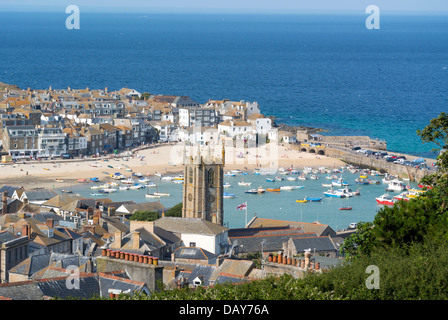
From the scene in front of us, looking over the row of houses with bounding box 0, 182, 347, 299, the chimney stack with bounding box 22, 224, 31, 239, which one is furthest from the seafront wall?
the chimney stack with bounding box 22, 224, 31, 239

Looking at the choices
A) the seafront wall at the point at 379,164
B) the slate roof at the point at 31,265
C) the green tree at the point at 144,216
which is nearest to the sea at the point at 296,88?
the seafront wall at the point at 379,164

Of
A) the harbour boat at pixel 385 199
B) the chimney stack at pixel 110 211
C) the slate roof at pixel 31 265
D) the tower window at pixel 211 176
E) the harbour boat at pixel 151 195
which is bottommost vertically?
the harbour boat at pixel 385 199

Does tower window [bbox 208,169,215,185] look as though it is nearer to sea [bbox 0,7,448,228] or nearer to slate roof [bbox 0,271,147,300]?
sea [bbox 0,7,448,228]

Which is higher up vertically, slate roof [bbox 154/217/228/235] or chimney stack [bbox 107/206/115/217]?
slate roof [bbox 154/217/228/235]

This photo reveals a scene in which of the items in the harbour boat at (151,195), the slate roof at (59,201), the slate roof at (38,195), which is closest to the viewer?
the slate roof at (59,201)

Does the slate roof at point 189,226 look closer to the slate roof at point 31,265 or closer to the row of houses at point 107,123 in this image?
the slate roof at point 31,265

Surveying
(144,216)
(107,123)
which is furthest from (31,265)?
(107,123)

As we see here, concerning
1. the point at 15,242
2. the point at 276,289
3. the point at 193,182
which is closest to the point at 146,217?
the point at 193,182
